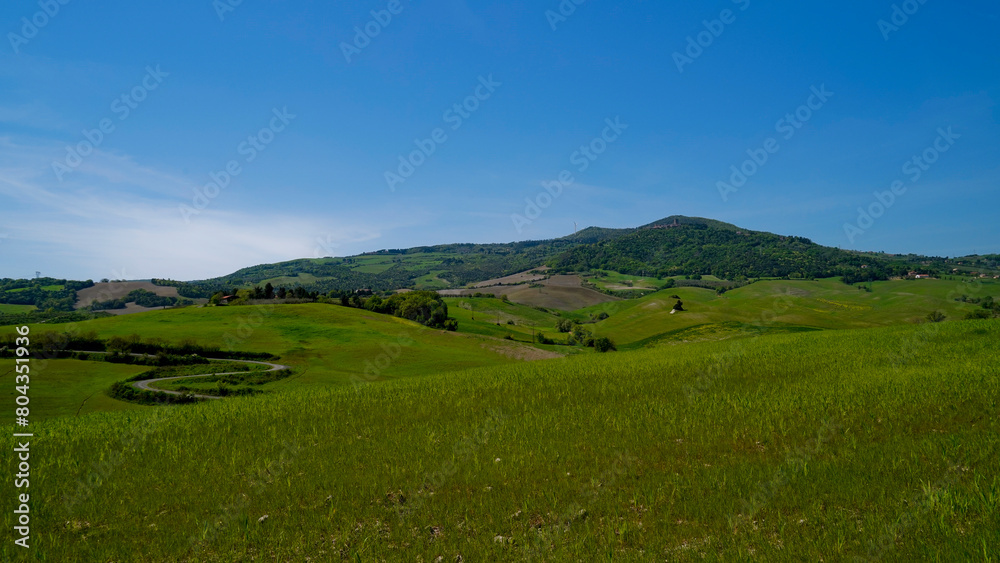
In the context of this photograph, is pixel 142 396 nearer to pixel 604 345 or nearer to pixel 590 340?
pixel 604 345

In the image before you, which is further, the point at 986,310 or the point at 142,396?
the point at 986,310

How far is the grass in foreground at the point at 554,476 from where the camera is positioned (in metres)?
8.01

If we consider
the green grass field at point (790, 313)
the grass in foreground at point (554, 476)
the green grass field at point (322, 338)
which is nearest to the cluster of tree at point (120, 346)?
the green grass field at point (322, 338)

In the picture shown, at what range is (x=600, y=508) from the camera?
9.30 metres

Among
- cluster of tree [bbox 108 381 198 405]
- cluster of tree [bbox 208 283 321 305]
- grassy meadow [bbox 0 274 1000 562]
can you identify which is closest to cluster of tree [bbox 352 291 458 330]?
cluster of tree [bbox 208 283 321 305]

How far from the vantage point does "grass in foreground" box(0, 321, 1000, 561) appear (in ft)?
26.3

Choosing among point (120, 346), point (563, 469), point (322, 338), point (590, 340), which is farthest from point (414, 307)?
point (563, 469)

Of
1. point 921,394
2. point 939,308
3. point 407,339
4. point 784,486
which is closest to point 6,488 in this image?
point 784,486

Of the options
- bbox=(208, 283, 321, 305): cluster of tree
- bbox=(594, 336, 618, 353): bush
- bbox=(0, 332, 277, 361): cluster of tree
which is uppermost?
bbox=(208, 283, 321, 305): cluster of tree

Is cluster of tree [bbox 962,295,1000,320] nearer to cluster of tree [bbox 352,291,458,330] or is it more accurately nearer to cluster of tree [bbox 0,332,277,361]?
cluster of tree [bbox 0,332,277,361]

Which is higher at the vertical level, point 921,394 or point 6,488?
point 921,394

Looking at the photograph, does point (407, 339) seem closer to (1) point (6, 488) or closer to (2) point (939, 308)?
(1) point (6, 488)

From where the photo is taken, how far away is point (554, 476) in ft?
36.0

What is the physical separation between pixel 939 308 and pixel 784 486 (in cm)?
19371
